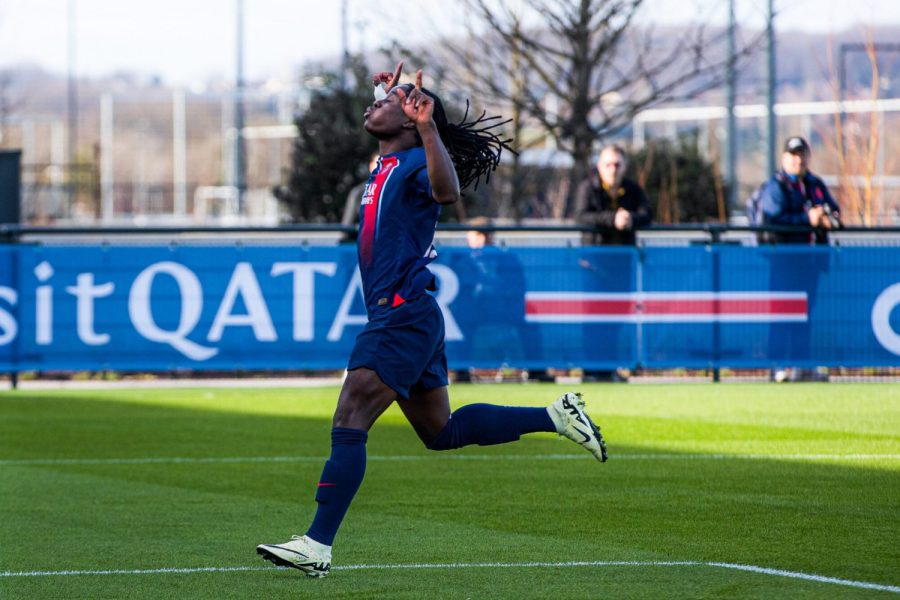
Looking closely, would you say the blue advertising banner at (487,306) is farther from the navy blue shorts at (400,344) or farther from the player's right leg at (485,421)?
the navy blue shorts at (400,344)

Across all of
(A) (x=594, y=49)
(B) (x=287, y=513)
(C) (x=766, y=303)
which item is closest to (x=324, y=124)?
(A) (x=594, y=49)

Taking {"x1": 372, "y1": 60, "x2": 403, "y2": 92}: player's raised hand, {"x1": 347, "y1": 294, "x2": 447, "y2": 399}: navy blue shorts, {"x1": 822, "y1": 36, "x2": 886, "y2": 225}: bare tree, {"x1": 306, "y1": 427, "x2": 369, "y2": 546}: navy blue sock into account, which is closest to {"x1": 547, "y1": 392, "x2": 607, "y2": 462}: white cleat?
{"x1": 347, "y1": 294, "x2": 447, "y2": 399}: navy blue shorts

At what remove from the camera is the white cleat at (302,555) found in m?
6.22

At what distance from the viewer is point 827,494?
8.55 meters

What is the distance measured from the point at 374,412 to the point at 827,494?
3.18 m

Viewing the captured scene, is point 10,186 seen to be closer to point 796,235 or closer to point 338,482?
point 796,235

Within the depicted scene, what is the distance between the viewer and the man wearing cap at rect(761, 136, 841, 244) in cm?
1582

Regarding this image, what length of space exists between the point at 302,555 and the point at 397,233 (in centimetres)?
135

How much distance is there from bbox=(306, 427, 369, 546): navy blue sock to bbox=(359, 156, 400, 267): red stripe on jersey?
0.74 meters

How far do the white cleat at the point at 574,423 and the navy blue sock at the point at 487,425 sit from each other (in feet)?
0.15

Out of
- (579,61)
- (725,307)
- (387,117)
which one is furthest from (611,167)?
(387,117)

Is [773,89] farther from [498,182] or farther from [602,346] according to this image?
[602,346]

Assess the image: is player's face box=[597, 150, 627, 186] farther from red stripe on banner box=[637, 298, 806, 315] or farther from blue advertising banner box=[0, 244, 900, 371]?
red stripe on banner box=[637, 298, 806, 315]

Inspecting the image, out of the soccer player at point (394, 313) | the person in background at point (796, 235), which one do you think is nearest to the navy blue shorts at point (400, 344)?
the soccer player at point (394, 313)
